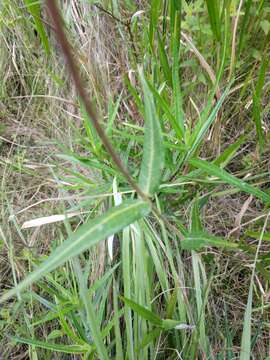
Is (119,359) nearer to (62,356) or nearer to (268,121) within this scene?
(62,356)

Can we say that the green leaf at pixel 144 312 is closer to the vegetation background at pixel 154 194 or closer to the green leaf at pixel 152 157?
the vegetation background at pixel 154 194

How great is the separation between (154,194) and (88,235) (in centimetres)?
27

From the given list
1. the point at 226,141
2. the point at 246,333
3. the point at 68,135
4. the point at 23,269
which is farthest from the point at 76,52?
the point at 246,333

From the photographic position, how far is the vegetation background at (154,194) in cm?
81

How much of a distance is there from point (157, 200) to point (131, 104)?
35 centimetres

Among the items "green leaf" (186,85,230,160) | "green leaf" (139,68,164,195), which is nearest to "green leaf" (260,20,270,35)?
"green leaf" (186,85,230,160)

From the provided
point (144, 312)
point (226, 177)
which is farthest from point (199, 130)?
point (144, 312)

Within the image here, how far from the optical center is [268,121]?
1.06m

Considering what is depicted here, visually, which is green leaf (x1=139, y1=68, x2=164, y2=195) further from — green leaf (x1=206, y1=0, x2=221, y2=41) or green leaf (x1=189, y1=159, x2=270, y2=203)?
green leaf (x1=206, y1=0, x2=221, y2=41)

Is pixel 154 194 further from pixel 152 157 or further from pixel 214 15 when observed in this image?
pixel 214 15

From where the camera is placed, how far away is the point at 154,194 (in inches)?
25.1

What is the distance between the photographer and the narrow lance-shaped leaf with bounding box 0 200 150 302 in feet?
1.19

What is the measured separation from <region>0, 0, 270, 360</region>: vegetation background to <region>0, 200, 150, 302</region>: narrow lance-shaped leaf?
0.70 ft

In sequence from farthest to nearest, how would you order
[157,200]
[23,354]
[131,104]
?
[131,104] → [23,354] → [157,200]
